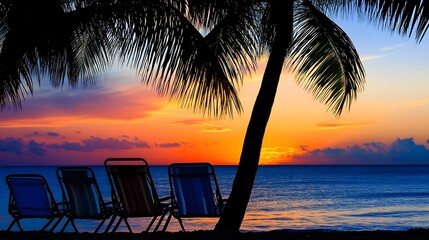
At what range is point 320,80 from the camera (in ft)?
30.8

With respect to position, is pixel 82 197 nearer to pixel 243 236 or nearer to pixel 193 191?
pixel 193 191

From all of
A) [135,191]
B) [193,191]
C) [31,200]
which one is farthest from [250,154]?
[31,200]

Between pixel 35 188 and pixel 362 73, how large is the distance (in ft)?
17.4

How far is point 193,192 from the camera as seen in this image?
6.25 meters

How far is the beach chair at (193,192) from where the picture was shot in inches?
244

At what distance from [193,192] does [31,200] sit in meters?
1.70

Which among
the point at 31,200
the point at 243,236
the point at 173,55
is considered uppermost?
the point at 173,55

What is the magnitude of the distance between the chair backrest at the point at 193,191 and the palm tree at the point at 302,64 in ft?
1.59

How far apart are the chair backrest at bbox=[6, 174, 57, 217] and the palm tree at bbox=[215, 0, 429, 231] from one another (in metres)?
1.75

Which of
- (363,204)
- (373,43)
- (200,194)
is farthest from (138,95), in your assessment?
(363,204)

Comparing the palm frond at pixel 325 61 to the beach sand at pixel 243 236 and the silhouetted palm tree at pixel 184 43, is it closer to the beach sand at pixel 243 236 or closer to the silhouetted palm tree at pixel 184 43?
the silhouetted palm tree at pixel 184 43

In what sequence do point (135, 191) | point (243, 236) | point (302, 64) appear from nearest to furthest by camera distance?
point (243, 236) < point (135, 191) < point (302, 64)

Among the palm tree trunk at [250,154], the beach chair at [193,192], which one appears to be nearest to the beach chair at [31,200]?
the beach chair at [193,192]

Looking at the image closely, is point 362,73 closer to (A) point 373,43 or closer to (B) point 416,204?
(A) point 373,43
